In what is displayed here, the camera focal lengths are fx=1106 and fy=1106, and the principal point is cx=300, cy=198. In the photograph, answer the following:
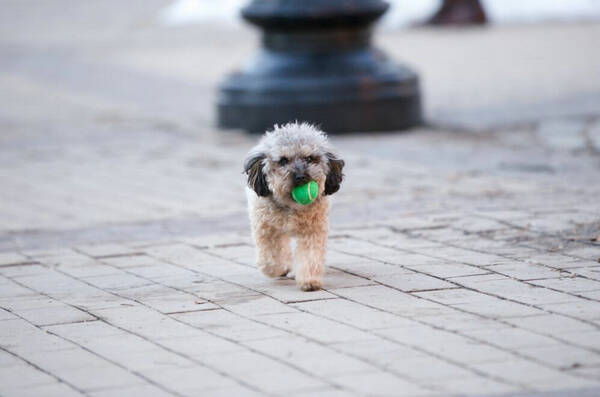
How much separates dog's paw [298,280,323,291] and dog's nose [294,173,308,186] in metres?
0.53

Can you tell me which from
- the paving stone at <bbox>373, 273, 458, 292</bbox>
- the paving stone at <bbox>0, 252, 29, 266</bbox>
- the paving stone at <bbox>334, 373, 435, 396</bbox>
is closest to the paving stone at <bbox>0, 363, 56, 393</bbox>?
the paving stone at <bbox>334, 373, 435, 396</bbox>

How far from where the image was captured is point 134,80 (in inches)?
648

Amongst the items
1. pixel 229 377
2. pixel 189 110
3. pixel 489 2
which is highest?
pixel 489 2

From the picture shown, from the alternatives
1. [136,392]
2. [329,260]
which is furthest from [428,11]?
[136,392]

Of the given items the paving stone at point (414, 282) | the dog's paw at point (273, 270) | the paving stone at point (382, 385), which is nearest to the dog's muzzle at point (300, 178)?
the dog's paw at point (273, 270)

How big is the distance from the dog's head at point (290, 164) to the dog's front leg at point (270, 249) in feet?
0.86

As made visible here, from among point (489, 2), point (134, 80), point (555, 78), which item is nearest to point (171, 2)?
point (489, 2)

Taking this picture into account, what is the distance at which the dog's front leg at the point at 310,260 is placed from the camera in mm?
5684

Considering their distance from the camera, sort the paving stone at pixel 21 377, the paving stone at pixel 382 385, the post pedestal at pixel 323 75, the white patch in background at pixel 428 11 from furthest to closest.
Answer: the white patch in background at pixel 428 11, the post pedestal at pixel 323 75, the paving stone at pixel 21 377, the paving stone at pixel 382 385

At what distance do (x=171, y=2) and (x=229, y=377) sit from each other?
28.0 m

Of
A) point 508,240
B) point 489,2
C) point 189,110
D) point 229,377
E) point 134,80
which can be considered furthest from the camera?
point 489,2

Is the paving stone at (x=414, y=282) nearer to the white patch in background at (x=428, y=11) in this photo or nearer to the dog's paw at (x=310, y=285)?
the dog's paw at (x=310, y=285)

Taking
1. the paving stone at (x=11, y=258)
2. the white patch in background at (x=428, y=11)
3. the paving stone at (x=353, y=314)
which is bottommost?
the paving stone at (x=353, y=314)

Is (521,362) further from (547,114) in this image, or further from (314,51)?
(547,114)
